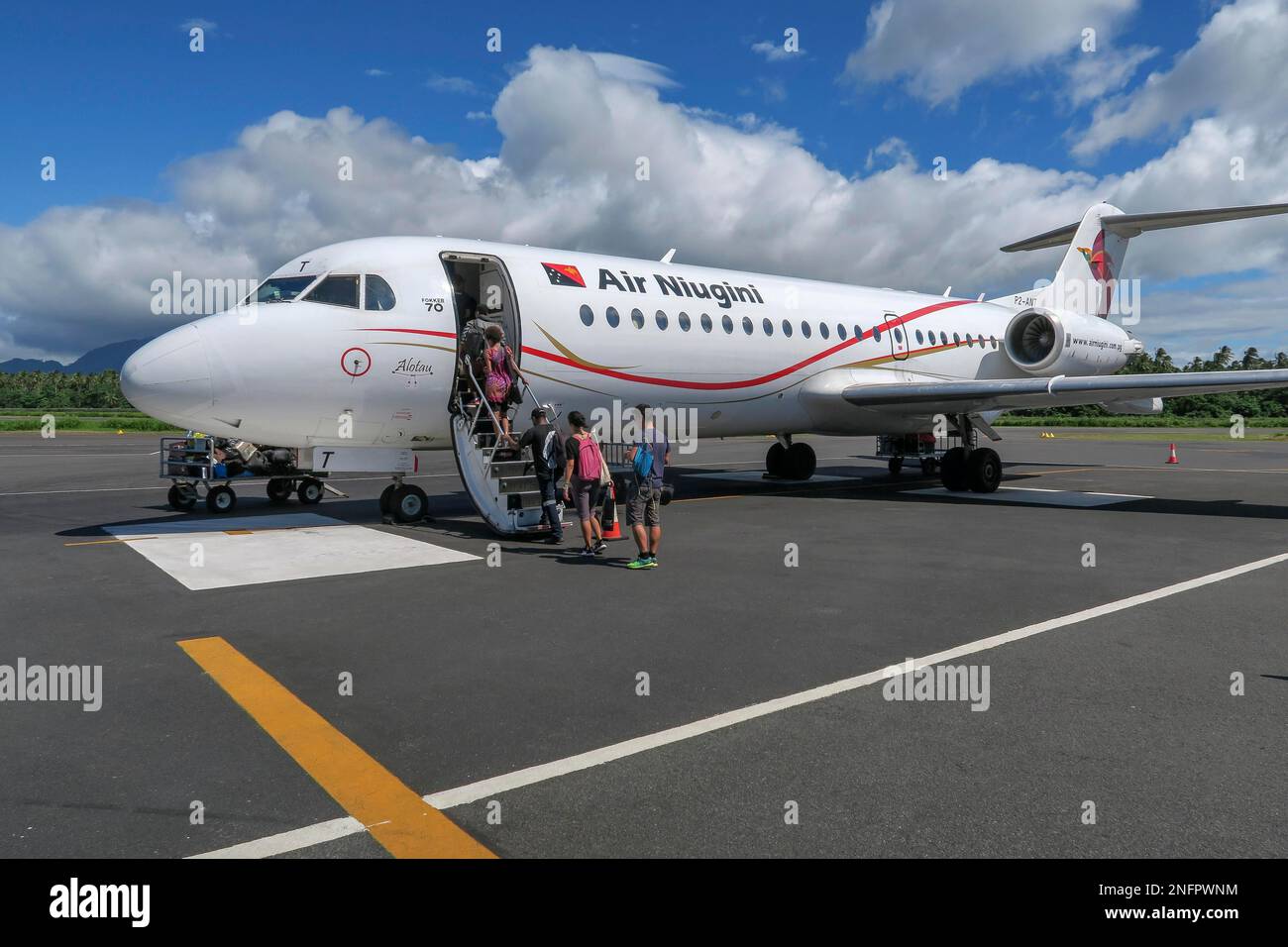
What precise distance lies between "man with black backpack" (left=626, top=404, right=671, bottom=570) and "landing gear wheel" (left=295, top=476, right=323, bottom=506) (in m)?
8.17

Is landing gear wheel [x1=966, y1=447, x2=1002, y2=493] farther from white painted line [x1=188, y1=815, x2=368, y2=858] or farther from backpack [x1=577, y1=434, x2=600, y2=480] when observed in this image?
white painted line [x1=188, y1=815, x2=368, y2=858]

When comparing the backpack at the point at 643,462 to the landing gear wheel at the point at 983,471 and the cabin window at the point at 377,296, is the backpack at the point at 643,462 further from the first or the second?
the landing gear wheel at the point at 983,471

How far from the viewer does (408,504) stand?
12.3 meters

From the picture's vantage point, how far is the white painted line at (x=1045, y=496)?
49.9 ft

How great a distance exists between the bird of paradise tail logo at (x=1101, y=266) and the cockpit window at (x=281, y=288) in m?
19.7

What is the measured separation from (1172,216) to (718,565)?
17.9m

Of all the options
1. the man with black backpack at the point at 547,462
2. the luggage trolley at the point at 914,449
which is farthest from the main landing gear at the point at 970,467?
the man with black backpack at the point at 547,462

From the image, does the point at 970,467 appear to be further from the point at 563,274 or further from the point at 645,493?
the point at 645,493

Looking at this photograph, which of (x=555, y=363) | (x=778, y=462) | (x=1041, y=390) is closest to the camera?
(x=555, y=363)

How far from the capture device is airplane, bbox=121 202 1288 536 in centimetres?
1030

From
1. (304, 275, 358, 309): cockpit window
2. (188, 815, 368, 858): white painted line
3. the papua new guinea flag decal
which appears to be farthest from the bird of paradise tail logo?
(188, 815, 368, 858): white painted line

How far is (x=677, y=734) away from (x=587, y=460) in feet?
18.0

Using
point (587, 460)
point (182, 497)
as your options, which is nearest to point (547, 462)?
point (587, 460)
